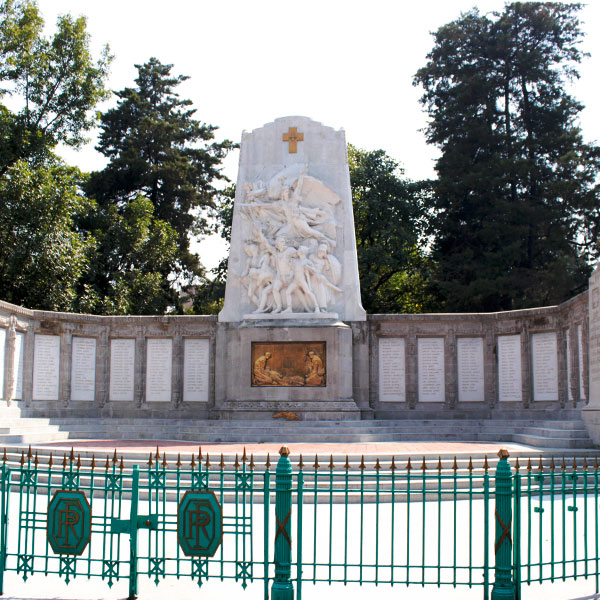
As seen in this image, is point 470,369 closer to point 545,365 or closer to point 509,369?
point 509,369

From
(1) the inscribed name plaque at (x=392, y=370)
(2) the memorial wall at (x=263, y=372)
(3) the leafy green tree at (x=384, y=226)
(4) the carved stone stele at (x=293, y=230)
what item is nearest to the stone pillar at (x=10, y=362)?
(2) the memorial wall at (x=263, y=372)

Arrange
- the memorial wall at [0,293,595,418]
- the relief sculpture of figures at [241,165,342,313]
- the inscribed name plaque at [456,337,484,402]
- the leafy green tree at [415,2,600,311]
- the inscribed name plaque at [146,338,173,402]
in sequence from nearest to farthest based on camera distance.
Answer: the memorial wall at [0,293,595,418]
the inscribed name plaque at [456,337,484,402]
the relief sculpture of figures at [241,165,342,313]
the inscribed name plaque at [146,338,173,402]
the leafy green tree at [415,2,600,311]

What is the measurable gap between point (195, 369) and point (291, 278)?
12.2 ft

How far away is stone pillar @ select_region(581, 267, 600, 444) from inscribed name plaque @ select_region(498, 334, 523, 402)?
3.81 meters

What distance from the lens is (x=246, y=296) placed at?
21469 millimetres

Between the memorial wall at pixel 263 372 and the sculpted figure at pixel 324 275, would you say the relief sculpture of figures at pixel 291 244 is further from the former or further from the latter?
the memorial wall at pixel 263 372

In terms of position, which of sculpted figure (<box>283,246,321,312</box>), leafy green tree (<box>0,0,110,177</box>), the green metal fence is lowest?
the green metal fence

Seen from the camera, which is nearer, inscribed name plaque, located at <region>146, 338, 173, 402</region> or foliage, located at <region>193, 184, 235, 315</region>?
inscribed name plaque, located at <region>146, 338, 173, 402</region>

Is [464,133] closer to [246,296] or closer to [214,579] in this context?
[246,296]

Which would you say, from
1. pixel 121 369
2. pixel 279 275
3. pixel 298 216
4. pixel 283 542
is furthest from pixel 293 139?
pixel 283 542

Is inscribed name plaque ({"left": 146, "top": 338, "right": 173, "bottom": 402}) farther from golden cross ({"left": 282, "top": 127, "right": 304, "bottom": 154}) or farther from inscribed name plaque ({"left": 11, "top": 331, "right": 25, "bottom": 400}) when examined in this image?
golden cross ({"left": 282, "top": 127, "right": 304, "bottom": 154})

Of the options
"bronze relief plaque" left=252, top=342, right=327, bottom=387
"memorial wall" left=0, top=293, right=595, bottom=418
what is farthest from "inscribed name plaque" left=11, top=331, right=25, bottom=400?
"bronze relief plaque" left=252, top=342, right=327, bottom=387

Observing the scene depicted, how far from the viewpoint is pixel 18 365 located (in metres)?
19.6

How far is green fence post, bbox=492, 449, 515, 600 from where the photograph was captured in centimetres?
632
